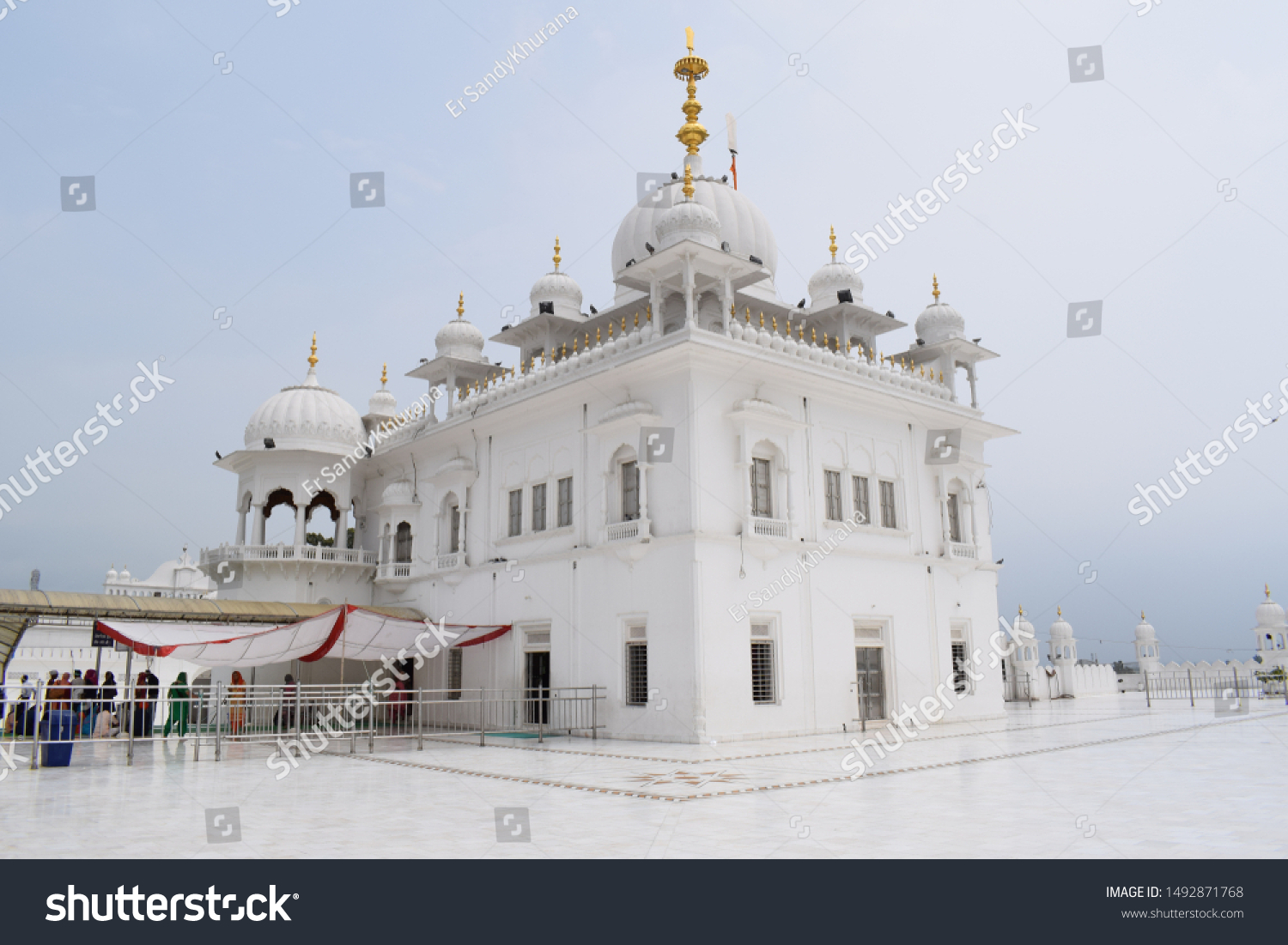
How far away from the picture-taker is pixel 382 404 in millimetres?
31141

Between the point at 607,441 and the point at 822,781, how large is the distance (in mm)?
9043

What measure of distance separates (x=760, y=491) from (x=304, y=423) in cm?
1346

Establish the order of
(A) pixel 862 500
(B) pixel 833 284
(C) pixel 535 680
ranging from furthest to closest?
(B) pixel 833 284 < (A) pixel 862 500 < (C) pixel 535 680

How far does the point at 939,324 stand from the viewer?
74.3ft

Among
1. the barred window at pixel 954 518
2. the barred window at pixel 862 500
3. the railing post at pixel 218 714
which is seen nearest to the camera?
the railing post at pixel 218 714

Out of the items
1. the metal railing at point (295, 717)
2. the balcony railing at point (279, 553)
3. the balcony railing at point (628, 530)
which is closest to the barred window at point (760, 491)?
the balcony railing at point (628, 530)

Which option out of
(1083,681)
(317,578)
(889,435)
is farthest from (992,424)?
(317,578)

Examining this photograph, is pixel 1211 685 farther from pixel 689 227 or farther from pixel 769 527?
pixel 689 227

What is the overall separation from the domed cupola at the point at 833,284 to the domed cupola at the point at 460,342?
8.47 meters

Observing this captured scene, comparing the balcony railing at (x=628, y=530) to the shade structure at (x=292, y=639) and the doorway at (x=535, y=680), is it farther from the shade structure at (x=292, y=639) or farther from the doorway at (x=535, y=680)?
the shade structure at (x=292, y=639)

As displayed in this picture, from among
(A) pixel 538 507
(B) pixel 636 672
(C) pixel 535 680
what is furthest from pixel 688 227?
(C) pixel 535 680

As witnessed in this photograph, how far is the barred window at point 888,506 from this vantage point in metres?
20.0

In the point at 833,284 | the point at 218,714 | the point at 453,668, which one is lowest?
the point at 218,714
